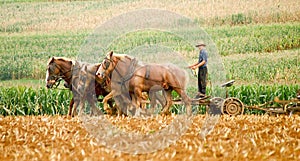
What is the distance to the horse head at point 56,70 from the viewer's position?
536 inches

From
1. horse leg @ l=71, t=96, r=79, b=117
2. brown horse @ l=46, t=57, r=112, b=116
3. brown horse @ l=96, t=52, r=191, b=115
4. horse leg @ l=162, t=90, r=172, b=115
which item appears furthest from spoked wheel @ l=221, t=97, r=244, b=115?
horse leg @ l=71, t=96, r=79, b=117

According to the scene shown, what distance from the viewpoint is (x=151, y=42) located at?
70.8 feet

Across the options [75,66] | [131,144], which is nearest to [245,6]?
[75,66]

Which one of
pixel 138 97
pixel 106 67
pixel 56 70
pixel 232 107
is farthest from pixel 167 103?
pixel 56 70

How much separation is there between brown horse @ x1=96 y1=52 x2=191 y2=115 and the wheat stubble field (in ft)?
2.46

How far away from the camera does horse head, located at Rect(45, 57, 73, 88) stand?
13609mm

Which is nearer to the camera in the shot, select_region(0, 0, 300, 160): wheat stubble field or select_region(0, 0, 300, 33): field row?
select_region(0, 0, 300, 160): wheat stubble field

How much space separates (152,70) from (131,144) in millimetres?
4620

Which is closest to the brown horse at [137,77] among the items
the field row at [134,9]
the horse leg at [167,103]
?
the horse leg at [167,103]

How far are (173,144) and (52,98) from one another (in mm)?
8288

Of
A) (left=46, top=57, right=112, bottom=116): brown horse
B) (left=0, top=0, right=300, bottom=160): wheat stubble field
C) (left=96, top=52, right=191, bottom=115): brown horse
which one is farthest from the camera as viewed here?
(left=46, top=57, right=112, bottom=116): brown horse

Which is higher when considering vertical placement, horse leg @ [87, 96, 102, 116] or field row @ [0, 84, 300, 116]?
horse leg @ [87, 96, 102, 116]

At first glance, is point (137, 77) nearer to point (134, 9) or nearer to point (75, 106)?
point (75, 106)

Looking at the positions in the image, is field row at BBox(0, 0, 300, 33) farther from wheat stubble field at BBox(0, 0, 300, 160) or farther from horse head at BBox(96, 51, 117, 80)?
horse head at BBox(96, 51, 117, 80)
